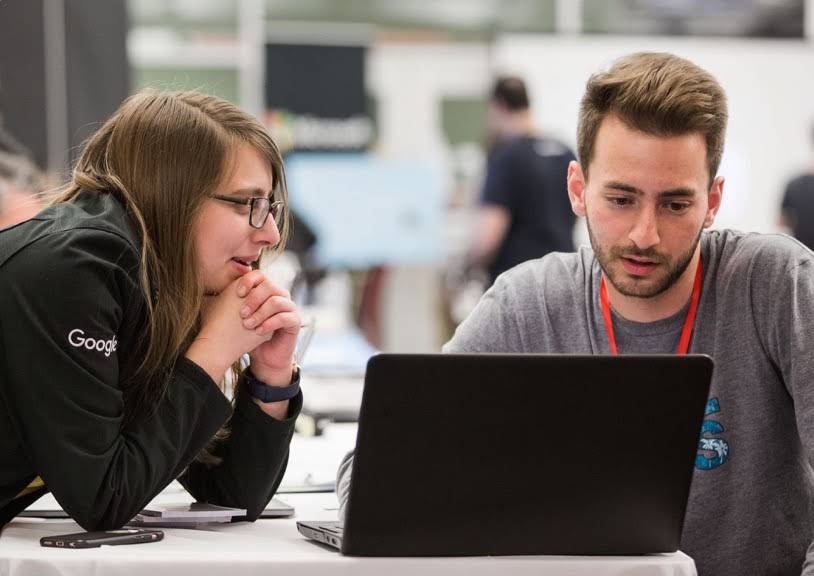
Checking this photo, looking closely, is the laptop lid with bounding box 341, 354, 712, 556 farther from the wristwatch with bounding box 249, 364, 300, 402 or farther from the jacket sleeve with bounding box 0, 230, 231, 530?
the wristwatch with bounding box 249, 364, 300, 402

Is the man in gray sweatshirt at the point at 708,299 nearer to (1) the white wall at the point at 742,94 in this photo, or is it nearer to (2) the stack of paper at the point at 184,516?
(2) the stack of paper at the point at 184,516

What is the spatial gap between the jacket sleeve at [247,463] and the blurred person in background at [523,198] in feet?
11.6

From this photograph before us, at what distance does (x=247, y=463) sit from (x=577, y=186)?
26.5 inches

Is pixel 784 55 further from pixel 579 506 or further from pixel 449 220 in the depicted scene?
pixel 579 506

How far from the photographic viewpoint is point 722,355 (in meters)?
1.74

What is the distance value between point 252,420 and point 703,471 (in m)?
0.65

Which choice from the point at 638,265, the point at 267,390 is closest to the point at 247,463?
the point at 267,390

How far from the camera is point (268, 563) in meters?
1.30

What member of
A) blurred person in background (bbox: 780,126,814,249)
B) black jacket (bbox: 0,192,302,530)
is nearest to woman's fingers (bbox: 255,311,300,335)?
black jacket (bbox: 0,192,302,530)

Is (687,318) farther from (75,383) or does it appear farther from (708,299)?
(75,383)

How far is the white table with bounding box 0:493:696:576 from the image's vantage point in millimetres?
1282

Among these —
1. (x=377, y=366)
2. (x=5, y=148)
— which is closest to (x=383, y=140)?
(x=5, y=148)

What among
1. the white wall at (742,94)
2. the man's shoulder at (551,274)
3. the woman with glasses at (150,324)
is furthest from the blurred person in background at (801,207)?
the woman with glasses at (150,324)

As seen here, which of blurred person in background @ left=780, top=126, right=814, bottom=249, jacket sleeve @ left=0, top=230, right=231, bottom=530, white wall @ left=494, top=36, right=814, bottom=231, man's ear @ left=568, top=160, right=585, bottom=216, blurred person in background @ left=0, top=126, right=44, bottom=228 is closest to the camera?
jacket sleeve @ left=0, top=230, right=231, bottom=530
